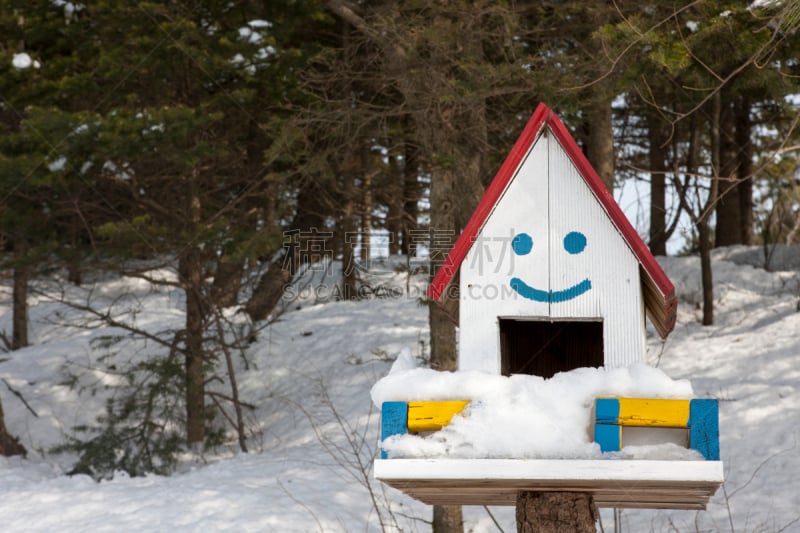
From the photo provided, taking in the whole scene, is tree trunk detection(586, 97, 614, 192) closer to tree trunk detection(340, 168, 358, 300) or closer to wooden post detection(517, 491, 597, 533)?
tree trunk detection(340, 168, 358, 300)

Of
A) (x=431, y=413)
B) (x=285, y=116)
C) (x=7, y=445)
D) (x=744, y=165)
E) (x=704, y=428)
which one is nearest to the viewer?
(x=704, y=428)

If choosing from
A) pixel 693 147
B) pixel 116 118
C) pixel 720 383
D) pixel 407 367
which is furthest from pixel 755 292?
pixel 407 367

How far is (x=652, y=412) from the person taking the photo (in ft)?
8.27

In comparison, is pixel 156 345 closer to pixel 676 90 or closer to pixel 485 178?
pixel 485 178

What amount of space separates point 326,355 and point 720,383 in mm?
5060

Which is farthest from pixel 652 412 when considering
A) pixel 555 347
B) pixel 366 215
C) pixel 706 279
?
pixel 366 215

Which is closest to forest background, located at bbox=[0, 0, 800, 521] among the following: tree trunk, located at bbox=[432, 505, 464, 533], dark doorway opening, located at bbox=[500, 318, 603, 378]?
tree trunk, located at bbox=[432, 505, 464, 533]

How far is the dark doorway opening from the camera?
3.89 m

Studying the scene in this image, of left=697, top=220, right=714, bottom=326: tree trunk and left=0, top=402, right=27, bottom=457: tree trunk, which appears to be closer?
left=0, top=402, right=27, bottom=457: tree trunk

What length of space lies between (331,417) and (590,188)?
6.78 meters

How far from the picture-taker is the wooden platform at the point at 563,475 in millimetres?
2463

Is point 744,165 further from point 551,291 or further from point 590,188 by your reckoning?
point 551,291

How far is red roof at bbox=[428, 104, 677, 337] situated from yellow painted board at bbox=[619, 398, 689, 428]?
1.81 feet

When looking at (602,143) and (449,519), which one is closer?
(449,519)
